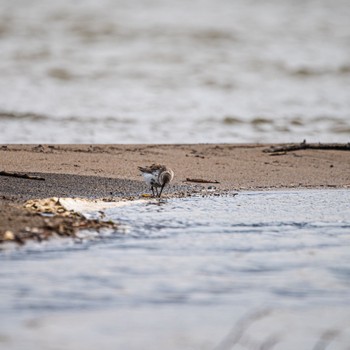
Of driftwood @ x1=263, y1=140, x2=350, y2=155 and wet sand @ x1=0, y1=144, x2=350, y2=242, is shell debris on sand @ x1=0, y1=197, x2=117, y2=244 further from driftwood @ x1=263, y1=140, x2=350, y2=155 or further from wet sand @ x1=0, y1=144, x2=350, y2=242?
driftwood @ x1=263, y1=140, x2=350, y2=155

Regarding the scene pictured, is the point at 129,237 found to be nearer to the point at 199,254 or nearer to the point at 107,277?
the point at 199,254

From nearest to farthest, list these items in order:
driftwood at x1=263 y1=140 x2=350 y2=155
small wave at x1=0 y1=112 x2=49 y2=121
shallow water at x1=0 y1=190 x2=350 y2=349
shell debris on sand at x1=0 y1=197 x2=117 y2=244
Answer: shallow water at x1=0 y1=190 x2=350 y2=349 < shell debris on sand at x1=0 y1=197 x2=117 y2=244 < driftwood at x1=263 y1=140 x2=350 y2=155 < small wave at x1=0 y1=112 x2=49 y2=121

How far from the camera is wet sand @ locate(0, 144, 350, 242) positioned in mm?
10203

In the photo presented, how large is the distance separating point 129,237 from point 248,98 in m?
10.0

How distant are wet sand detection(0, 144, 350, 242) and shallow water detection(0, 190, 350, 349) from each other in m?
1.48

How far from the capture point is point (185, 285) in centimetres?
621

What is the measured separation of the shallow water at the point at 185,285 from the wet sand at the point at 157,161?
1.48 metres

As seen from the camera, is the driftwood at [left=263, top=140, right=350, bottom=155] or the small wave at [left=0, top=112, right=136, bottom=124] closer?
the driftwood at [left=263, top=140, right=350, bottom=155]

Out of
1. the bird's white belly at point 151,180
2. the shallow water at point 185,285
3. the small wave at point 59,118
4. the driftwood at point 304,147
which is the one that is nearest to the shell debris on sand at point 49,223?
the shallow water at point 185,285

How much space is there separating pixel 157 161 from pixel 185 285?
21.0ft

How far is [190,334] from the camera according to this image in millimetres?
5223

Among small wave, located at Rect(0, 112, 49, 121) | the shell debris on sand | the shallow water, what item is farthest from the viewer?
small wave, located at Rect(0, 112, 49, 121)

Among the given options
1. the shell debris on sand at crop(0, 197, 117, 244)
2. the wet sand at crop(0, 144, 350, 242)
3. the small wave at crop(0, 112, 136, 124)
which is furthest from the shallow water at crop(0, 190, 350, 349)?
the small wave at crop(0, 112, 136, 124)

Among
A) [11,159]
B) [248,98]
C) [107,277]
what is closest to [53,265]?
[107,277]
